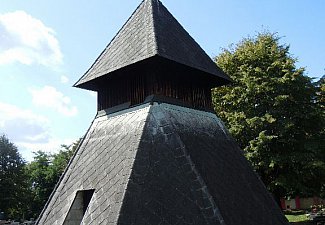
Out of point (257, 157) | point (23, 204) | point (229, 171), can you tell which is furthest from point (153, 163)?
point (23, 204)

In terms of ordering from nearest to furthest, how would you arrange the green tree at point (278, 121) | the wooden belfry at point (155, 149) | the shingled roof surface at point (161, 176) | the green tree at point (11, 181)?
1. the shingled roof surface at point (161, 176)
2. the wooden belfry at point (155, 149)
3. the green tree at point (278, 121)
4. the green tree at point (11, 181)

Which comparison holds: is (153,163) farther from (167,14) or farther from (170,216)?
(167,14)

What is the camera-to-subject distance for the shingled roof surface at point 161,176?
655cm

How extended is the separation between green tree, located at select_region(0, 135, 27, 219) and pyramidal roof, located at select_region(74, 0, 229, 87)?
29891mm

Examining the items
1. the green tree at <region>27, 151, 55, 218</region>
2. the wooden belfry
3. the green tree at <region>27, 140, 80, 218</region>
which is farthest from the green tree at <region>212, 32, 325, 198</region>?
the green tree at <region>27, 151, 55, 218</region>

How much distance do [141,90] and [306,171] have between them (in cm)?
1209

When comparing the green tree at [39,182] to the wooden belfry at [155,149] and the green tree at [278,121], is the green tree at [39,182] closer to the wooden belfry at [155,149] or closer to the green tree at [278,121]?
the green tree at [278,121]

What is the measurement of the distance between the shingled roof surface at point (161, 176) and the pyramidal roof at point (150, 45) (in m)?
1.24

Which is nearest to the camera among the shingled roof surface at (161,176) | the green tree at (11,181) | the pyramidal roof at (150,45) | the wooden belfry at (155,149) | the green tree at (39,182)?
the shingled roof surface at (161,176)

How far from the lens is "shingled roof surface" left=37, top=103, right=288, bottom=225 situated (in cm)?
655

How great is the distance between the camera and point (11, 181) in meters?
35.8

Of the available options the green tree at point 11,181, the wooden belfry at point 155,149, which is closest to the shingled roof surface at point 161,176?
the wooden belfry at point 155,149

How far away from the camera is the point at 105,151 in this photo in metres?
8.30

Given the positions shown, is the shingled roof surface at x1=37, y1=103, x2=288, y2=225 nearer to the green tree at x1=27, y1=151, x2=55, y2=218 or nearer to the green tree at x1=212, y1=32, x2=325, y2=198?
the green tree at x1=212, y1=32, x2=325, y2=198
